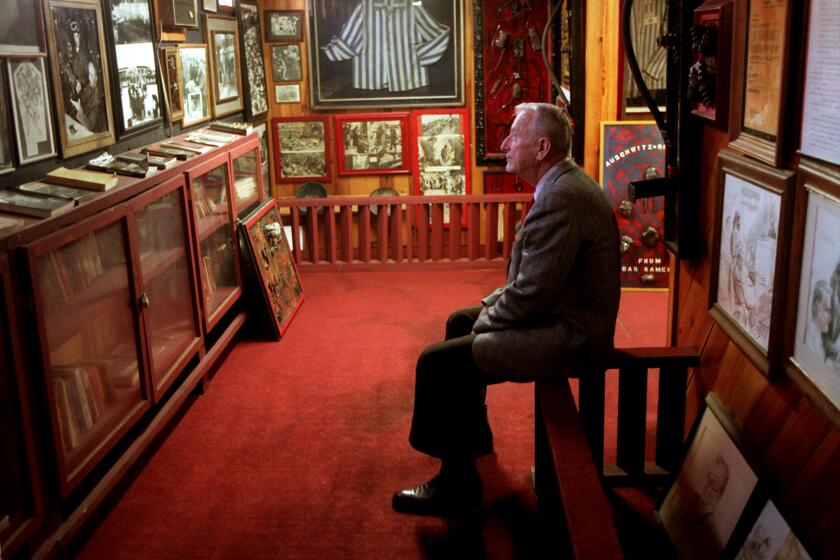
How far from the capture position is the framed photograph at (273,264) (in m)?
4.91

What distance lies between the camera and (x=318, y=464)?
11.4 ft

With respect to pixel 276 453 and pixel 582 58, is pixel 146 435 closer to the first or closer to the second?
pixel 276 453

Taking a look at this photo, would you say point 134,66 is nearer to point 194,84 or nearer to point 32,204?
point 194,84

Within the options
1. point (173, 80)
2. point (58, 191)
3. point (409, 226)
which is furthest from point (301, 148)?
point (58, 191)

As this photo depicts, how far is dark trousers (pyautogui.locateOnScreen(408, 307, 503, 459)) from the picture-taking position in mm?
2910

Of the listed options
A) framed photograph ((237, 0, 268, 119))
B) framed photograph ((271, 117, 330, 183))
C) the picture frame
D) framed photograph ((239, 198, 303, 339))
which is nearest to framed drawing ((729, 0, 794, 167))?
the picture frame

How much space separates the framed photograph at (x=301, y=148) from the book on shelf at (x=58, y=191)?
3933 millimetres

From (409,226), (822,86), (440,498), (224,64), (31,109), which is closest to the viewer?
(822,86)

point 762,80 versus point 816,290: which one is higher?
point 762,80

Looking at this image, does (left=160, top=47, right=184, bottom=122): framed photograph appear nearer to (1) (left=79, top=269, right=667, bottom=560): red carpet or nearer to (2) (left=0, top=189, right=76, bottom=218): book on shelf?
(1) (left=79, top=269, right=667, bottom=560): red carpet

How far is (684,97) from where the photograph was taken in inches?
112

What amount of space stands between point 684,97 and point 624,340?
83.8 inches

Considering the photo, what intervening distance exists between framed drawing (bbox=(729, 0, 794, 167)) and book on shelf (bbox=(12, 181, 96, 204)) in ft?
6.94

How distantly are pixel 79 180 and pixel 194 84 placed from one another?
2.10 m
